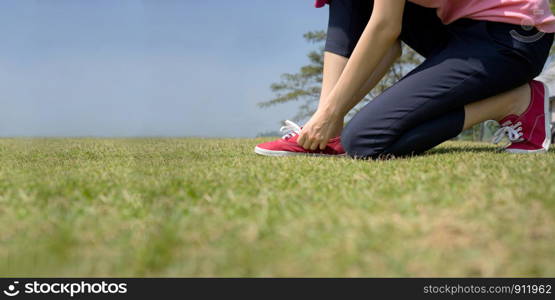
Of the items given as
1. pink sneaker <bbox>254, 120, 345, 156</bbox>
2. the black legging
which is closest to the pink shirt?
the black legging

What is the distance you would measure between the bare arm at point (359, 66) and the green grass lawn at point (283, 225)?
28.5 inches

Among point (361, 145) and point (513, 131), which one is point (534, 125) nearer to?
point (513, 131)

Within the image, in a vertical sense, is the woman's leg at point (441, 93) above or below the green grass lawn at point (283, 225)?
above

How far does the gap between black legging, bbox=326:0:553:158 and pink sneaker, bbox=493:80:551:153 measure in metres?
0.21

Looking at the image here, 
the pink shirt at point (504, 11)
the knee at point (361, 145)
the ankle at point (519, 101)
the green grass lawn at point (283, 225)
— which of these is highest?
the pink shirt at point (504, 11)

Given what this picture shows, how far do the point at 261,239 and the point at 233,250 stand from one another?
82 millimetres

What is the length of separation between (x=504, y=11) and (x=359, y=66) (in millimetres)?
954

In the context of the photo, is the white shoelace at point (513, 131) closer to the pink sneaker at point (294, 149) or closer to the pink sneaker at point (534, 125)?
the pink sneaker at point (534, 125)

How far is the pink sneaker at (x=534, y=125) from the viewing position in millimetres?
2945

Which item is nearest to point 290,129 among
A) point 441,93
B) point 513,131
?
point 441,93

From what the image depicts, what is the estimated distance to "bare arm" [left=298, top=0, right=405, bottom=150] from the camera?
229 cm

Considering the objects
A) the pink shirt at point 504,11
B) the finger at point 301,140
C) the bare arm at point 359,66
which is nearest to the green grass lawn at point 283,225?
the bare arm at point 359,66

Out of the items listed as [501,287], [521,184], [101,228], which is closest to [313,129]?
[521,184]

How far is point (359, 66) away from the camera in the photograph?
95.2 inches
